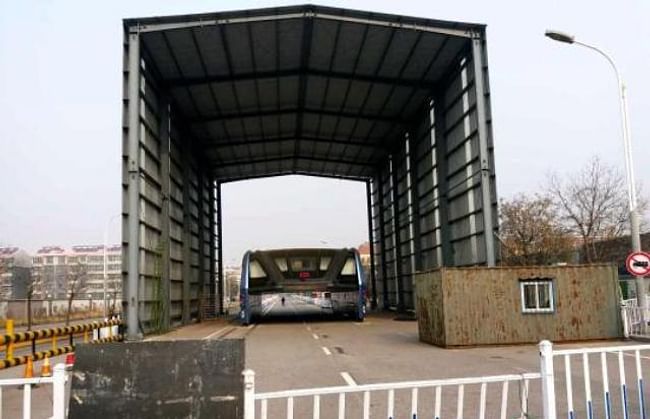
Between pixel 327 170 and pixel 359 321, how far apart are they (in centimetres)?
1820

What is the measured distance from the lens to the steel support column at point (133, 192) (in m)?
22.5

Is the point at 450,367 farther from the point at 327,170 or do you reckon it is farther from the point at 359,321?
the point at 327,170

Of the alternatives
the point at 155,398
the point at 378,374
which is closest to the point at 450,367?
the point at 378,374

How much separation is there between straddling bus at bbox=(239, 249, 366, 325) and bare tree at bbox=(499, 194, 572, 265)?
16676 mm

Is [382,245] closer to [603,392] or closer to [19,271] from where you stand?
[19,271]

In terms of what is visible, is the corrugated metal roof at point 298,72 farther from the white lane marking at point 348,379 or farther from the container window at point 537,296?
the white lane marking at point 348,379

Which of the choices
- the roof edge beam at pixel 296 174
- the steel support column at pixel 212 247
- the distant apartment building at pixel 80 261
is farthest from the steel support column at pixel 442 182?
the distant apartment building at pixel 80 261

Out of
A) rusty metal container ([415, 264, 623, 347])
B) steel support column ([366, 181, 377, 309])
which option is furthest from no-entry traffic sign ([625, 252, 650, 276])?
steel support column ([366, 181, 377, 309])

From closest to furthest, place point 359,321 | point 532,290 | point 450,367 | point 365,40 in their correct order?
point 450,367 → point 532,290 → point 365,40 → point 359,321

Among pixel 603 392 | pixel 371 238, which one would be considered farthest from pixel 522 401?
pixel 371 238

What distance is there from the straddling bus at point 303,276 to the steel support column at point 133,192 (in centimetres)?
878

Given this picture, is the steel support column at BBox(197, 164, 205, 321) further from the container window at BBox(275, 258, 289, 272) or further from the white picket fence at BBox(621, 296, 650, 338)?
the white picket fence at BBox(621, 296, 650, 338)

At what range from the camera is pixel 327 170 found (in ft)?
160

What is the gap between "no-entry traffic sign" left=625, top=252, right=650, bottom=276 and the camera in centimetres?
1780
